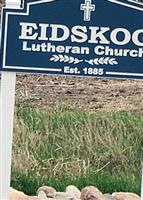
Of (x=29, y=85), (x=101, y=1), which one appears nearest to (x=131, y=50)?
(x=101, y=1)

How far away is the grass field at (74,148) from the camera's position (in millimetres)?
6730

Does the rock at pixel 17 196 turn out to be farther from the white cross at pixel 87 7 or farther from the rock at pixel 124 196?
the white cross at pixel 87 7

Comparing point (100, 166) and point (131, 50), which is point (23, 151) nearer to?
point (100, 166)

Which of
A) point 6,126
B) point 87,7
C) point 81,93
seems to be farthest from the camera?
point 81,93

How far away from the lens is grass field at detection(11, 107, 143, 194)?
6730mm

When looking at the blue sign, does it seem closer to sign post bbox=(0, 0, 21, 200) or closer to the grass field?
sign post bbox=(0, 0, 21, 200)

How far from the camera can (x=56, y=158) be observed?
22.1ft

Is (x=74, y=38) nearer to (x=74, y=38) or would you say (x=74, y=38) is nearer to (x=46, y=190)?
(x=74, y=38)

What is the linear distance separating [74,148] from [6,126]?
61 centimetres

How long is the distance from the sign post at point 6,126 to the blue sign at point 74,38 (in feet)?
0.43

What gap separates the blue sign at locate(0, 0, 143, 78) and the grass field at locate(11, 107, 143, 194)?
416 millimetres

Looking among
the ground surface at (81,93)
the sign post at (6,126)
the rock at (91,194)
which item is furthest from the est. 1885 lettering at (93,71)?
the rock at (91,194)

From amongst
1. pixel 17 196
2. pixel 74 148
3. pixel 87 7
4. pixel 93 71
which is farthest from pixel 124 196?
pixel 87 7

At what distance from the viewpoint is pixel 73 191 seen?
22.2 ft
